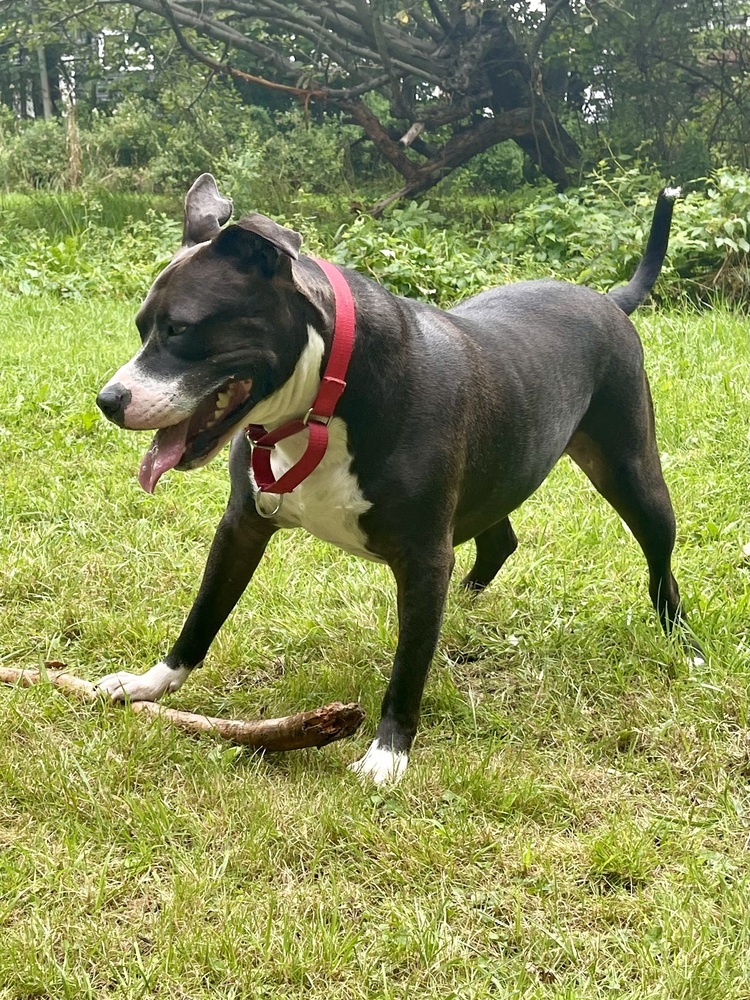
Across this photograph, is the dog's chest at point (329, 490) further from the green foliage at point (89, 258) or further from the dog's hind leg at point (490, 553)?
the green foliage at point (89, 258)

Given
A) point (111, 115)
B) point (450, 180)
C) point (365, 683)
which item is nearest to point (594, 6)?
point (450, 180)

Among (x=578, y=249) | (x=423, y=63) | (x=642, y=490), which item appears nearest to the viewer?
(x=642, y=490)

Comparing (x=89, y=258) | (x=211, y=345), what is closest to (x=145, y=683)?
(x=211, y=345)

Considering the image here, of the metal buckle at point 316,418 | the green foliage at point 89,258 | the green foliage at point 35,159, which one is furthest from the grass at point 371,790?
the green foliage at point 35,159

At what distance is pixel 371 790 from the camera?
2.71 meters

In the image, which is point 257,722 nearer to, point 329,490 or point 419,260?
point 329,490

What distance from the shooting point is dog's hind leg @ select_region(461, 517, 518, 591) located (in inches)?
148

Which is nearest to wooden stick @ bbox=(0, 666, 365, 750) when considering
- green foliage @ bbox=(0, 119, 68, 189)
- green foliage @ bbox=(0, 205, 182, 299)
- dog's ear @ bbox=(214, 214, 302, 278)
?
dog's ear @ bbox=(214, 214, 302, 278)

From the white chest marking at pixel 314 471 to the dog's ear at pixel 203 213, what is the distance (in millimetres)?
391

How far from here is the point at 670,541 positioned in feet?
11.4

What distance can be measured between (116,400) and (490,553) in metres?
1.77

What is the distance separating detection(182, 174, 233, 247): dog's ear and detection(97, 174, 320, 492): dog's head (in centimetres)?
15

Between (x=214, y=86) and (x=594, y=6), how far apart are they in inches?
146

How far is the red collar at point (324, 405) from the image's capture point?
2.54 metres
